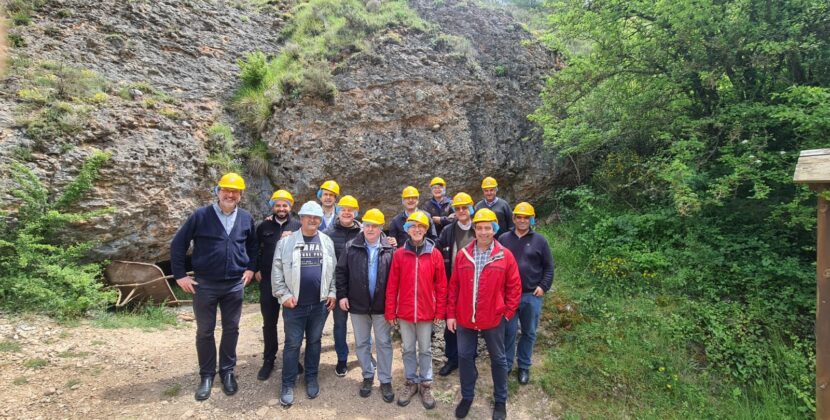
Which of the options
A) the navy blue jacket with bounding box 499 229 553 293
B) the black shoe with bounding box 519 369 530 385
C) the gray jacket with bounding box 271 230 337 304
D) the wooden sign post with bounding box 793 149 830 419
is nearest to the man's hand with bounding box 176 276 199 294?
the gray jacket with bounding box 271 230 337 304

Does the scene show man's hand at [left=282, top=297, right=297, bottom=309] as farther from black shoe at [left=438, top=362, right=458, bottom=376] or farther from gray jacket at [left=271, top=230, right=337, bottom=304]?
black shoe at [left=438, top=362, right=458, bottom=376]

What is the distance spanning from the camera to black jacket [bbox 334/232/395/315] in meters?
3.54

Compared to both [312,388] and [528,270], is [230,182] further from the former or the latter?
[528,270]

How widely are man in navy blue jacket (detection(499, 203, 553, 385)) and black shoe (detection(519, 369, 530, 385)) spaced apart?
194mm

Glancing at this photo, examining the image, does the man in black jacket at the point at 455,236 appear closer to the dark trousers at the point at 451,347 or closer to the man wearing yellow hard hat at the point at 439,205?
the dark trousers at the point at 451,347

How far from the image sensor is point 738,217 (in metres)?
5.54

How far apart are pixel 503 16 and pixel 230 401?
11.9 metres

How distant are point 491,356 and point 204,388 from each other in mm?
2874

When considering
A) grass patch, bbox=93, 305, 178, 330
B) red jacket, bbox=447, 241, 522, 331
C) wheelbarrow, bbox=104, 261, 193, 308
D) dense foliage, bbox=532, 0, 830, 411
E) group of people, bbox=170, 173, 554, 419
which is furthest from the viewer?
wheelbarrow, bbox=104, 261, 193, 308

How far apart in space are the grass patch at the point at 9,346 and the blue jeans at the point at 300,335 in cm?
314

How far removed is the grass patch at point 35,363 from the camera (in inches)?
149

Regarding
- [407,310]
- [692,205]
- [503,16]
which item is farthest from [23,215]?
[503,16]

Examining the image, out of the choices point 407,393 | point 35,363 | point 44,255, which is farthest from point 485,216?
point 44,255

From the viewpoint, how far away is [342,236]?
3996mm
